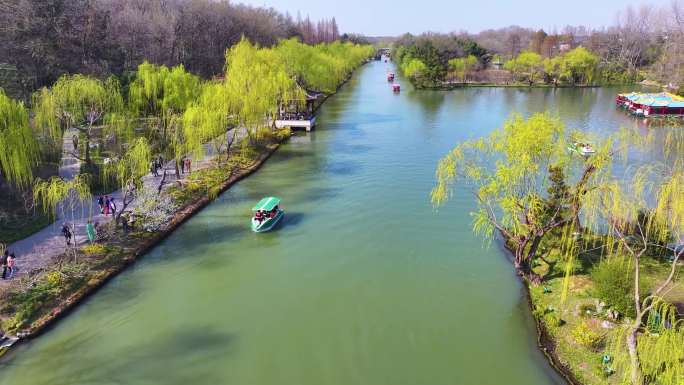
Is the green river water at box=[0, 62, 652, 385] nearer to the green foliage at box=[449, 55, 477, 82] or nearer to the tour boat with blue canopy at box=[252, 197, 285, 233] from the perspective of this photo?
the tour boat with blue canopy at box=[252, 197, 285, 233]

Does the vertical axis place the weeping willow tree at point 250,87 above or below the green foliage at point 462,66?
below

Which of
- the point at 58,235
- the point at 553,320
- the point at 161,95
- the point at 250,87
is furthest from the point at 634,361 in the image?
the point at 161,95

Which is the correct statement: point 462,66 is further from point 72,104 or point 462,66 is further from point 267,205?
point 72,104

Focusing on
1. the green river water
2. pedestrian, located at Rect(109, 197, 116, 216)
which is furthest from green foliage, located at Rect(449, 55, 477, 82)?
pedestrian, located at Rect(109, 197, 116, 216)

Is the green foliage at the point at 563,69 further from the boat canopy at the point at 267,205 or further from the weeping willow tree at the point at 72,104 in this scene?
the weeping willow tree at the point at 72,104

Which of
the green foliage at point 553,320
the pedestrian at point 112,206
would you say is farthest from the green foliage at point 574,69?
the pedestrian at point 112,206

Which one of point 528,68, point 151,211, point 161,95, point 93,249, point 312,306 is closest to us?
point 312,306
